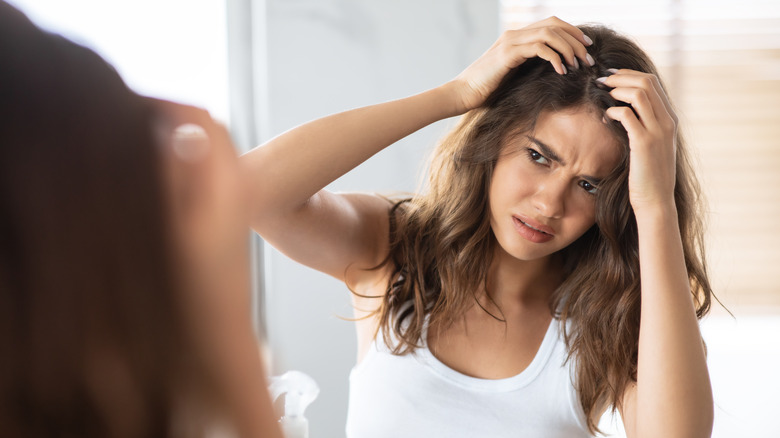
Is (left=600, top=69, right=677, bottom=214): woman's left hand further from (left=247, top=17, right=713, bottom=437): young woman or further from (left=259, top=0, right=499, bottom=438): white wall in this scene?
(left=259, top=0, right=499, bottom=438): white wall

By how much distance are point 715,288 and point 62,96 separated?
1.91m

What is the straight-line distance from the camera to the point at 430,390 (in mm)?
1040

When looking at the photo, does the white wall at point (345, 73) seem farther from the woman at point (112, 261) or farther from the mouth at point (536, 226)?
the woman at point (112, 261)

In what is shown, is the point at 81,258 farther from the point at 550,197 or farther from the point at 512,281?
the point at 512,281

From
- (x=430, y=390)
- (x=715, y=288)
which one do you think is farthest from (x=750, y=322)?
(x=430, y=390)

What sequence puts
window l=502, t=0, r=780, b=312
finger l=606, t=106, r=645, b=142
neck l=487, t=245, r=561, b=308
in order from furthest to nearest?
window l=502, t=0, r=780, b=312
neck l=487, t=245, r=561, b=308
finger l=606, t=106, r=645, b=142

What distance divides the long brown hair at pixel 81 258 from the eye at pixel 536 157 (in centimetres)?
76

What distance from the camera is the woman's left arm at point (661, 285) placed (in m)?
0.92

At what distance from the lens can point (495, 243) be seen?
1137 mm

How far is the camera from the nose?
3.07 feet

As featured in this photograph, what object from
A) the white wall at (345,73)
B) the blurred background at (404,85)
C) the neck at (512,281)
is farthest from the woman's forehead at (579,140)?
the white wall at (345,73)

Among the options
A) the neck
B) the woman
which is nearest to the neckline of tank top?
the neck

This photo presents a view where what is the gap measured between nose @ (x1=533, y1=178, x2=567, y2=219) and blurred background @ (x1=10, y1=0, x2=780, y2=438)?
0.40 meters

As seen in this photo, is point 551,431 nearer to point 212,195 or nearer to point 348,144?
point 348,144
